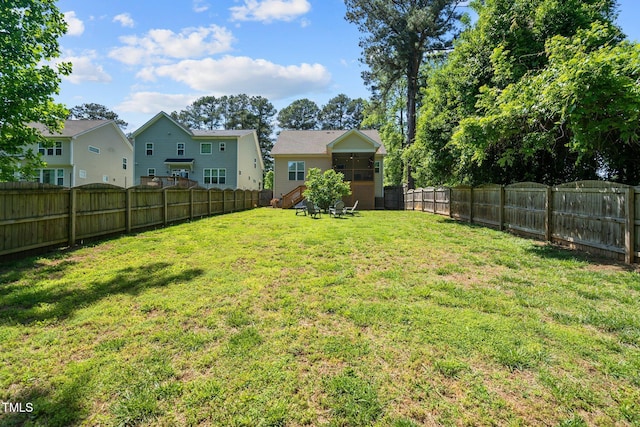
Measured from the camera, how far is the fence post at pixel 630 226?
587 cm

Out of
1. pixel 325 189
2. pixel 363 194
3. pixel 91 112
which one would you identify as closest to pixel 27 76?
pixel 325 189

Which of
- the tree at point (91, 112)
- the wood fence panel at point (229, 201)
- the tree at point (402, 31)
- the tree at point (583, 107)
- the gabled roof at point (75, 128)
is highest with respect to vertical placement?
the tree at point (91, 112)

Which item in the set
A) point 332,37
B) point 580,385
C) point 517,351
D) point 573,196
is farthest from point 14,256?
point 332,37

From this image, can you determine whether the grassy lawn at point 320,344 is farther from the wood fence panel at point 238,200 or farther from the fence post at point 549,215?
the wood fence panel at point 238,200

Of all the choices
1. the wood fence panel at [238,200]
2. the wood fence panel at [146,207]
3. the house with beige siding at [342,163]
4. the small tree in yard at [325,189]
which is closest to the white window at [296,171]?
the house with beige siding at [342,163]

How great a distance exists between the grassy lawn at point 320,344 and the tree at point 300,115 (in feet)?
168

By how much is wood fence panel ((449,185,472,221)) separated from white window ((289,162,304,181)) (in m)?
13.5

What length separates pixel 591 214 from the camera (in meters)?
6.93

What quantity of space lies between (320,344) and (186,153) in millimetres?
28506

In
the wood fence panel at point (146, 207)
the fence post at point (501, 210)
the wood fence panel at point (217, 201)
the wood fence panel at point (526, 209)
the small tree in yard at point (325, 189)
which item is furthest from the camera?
the small tree in yard at point (325, 189)

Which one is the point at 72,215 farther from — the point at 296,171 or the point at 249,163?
the point at 249,163

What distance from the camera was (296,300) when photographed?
4277 mm

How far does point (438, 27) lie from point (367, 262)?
23.8 m

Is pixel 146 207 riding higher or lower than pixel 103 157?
lower
